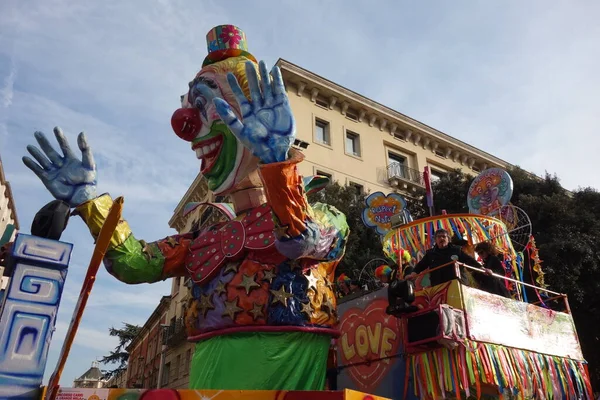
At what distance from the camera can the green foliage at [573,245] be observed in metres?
12.6

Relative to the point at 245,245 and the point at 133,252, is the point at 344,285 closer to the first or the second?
the point at 245,245

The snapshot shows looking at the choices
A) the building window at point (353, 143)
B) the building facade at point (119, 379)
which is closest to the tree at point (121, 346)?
the building facade at point (119, 379)

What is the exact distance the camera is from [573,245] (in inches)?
498

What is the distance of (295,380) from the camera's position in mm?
3234

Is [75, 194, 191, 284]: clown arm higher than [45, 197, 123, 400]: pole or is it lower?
higher

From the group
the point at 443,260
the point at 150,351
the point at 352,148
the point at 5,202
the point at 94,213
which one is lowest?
the point at 94,213

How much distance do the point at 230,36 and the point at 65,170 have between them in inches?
68.2

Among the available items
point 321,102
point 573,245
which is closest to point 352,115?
point 321,102

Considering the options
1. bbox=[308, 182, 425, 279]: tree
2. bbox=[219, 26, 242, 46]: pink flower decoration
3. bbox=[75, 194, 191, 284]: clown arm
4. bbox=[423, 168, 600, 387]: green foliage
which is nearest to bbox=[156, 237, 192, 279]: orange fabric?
bbox=[75, 194, 191, 284]: clown arm

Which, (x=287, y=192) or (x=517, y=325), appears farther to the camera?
(x=517, y=325)

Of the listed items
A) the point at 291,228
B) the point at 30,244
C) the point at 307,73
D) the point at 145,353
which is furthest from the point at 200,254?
the point at 145,353

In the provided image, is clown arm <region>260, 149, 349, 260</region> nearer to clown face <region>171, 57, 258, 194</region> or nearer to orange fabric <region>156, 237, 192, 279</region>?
clown face <region>171, 57, 258, 194</region>

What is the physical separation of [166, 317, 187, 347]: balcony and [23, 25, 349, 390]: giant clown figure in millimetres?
17811

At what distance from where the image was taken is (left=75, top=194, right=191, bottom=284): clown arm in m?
3.44
